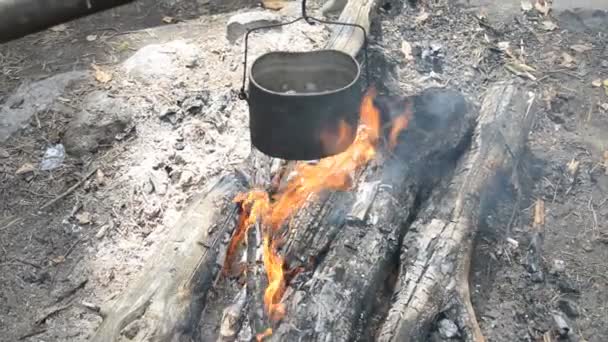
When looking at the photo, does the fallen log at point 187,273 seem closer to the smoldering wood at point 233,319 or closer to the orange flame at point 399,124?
the smoldering wood at point 233,319

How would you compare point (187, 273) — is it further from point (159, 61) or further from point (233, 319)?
point (159, 61)

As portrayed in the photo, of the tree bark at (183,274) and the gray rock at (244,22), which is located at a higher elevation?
the tree bark at (183,274)

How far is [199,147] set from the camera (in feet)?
14.9

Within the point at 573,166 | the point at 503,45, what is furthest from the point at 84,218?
the point at 503,45

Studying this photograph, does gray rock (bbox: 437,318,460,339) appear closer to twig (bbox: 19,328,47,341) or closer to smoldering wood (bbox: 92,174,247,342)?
smoldering wood (bbox: 92,174,247,342)

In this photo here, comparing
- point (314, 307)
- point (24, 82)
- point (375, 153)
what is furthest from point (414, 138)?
point (24, 82)

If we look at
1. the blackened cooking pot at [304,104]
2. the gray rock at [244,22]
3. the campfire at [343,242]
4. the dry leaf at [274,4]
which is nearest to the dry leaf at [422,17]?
the gray rock at [244,22]

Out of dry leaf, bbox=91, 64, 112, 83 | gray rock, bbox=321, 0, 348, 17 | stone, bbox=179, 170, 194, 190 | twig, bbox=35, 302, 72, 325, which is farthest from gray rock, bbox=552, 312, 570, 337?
dry leaf, bbox=91, 64, 112, 83

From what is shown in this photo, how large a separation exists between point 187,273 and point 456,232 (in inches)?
62.9

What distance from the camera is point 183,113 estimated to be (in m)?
4.89

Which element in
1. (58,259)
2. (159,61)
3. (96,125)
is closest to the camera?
(58,259)

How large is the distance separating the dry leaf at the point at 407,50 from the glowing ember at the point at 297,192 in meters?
1.27

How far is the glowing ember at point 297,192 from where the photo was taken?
3162 mm

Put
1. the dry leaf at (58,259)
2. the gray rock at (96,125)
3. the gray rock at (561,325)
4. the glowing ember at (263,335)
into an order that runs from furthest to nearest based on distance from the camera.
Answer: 1. the gray rock at (96,125)
2. the dry leaf at (58,259)
3. the gray rock at (561,325)
4. the glowing ember at (263,335)
